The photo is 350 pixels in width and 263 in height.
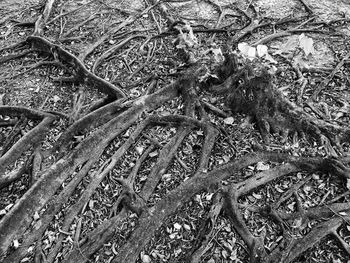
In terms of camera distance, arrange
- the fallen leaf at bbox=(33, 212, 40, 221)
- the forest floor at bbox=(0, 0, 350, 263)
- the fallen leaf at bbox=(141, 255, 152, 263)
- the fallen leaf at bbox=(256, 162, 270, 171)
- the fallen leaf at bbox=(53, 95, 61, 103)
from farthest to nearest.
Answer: the fallen leaf at bbox=(53, 95, 61, 103), the fallen leaf at bbox=(256, 162, 270, 171), the fallen leaf at bbox=(33, 212, 40, 221), the forest floor at bbox=(0, 0, 350, 263), the fallen leaf at bbox=(141, 255, 152, 263)

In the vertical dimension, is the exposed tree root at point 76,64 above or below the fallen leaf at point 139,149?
above

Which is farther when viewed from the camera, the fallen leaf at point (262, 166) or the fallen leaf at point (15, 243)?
the fallen leaf at point (262, 166)

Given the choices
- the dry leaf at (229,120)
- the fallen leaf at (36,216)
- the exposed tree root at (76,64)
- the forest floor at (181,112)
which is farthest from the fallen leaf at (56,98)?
the dry leaf at (229,120)

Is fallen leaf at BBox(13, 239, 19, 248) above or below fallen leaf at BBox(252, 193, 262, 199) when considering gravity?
above

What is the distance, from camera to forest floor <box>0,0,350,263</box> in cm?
313

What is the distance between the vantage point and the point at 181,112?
14.2 feet

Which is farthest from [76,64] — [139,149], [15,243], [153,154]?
[15,243]

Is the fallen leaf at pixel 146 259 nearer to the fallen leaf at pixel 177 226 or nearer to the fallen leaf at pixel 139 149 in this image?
the fallen leaf at pixel 177 226

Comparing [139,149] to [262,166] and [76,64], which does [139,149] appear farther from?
[76,64]

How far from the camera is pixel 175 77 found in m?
4.87

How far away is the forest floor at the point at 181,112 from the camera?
313cm

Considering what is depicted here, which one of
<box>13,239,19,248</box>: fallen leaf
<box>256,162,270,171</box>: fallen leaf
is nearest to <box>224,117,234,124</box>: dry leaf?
<box>256,162,270,171</box>: fallen leaf

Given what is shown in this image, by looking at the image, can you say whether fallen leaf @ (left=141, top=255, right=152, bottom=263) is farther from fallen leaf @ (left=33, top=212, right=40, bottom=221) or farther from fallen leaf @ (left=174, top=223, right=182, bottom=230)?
fallen leaf @ (left=33, top=212, right=40, bottom=221)

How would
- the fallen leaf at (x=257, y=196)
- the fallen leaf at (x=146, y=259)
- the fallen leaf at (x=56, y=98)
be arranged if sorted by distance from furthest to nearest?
the fallen leaf at (x=56, y=98)
the fallen leaf at (x=257, y=196)
the fallen leaf at (x=146, y=259)
